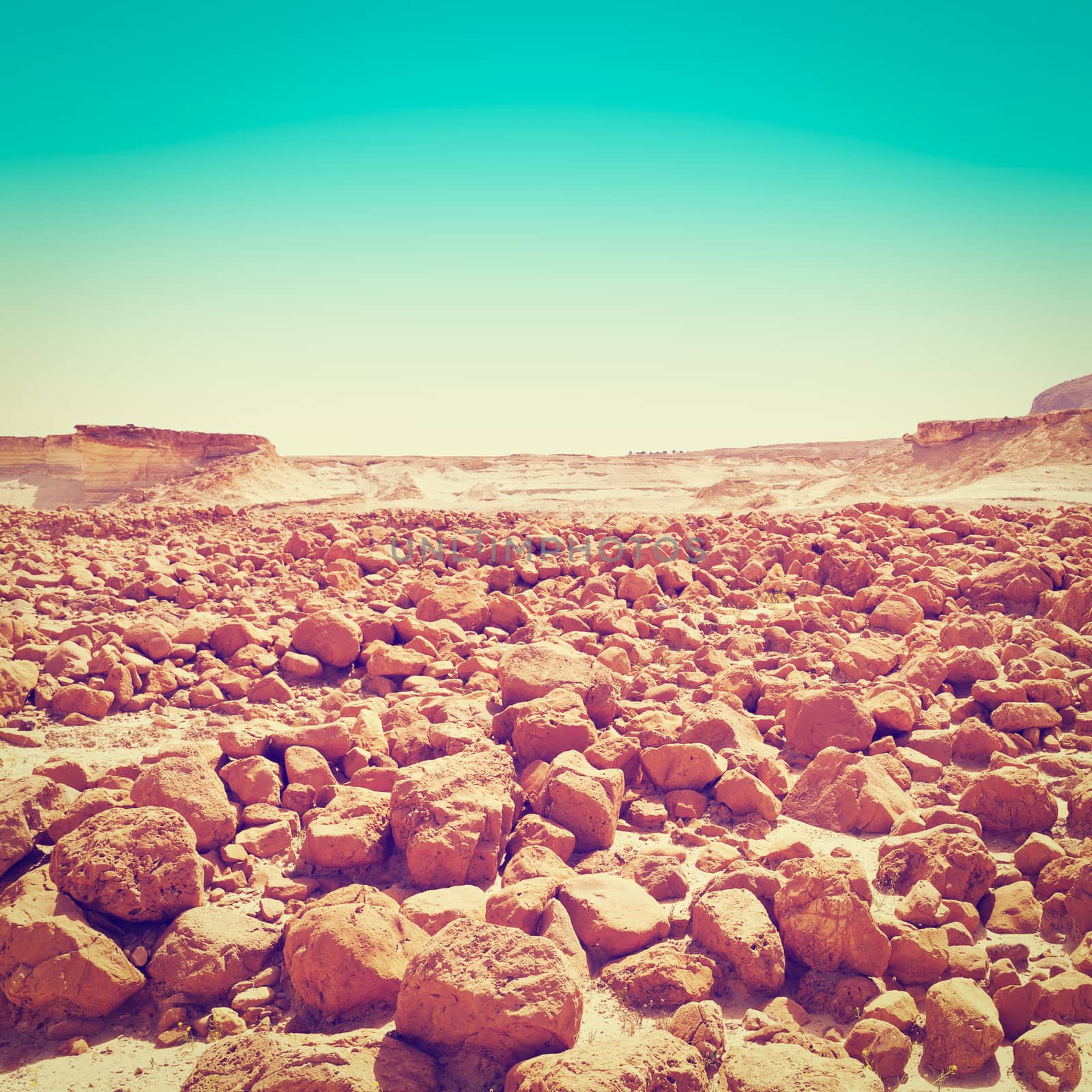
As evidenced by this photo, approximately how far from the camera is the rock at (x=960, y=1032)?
2.29 metres

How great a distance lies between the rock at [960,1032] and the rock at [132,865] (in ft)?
8.56

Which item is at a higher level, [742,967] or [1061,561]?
[1061,561]

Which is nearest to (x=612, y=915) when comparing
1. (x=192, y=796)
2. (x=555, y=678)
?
(x=192, y=796)

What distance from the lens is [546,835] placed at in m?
3.57

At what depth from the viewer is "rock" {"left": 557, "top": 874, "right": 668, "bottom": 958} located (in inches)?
113

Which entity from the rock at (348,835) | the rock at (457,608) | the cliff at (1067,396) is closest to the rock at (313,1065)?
the rock at (348,835)

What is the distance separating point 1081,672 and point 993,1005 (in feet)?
12.2

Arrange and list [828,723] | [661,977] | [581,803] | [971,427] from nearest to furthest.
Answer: [661,977], [581,803], [828,723], [971,427]

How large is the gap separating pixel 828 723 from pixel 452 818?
2456 millimetres

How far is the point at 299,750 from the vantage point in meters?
4.07

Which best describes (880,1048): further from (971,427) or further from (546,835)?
(971,427)

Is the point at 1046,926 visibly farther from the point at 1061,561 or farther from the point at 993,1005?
the point at 1061,561

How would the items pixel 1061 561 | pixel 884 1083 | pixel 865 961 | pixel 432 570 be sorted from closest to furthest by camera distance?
1. pixel 884 1083
2. pixel 865 961
3. pixel 1061 561
4. pixel 432 570

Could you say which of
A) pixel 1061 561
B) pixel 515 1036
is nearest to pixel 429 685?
pixel 515 1036
